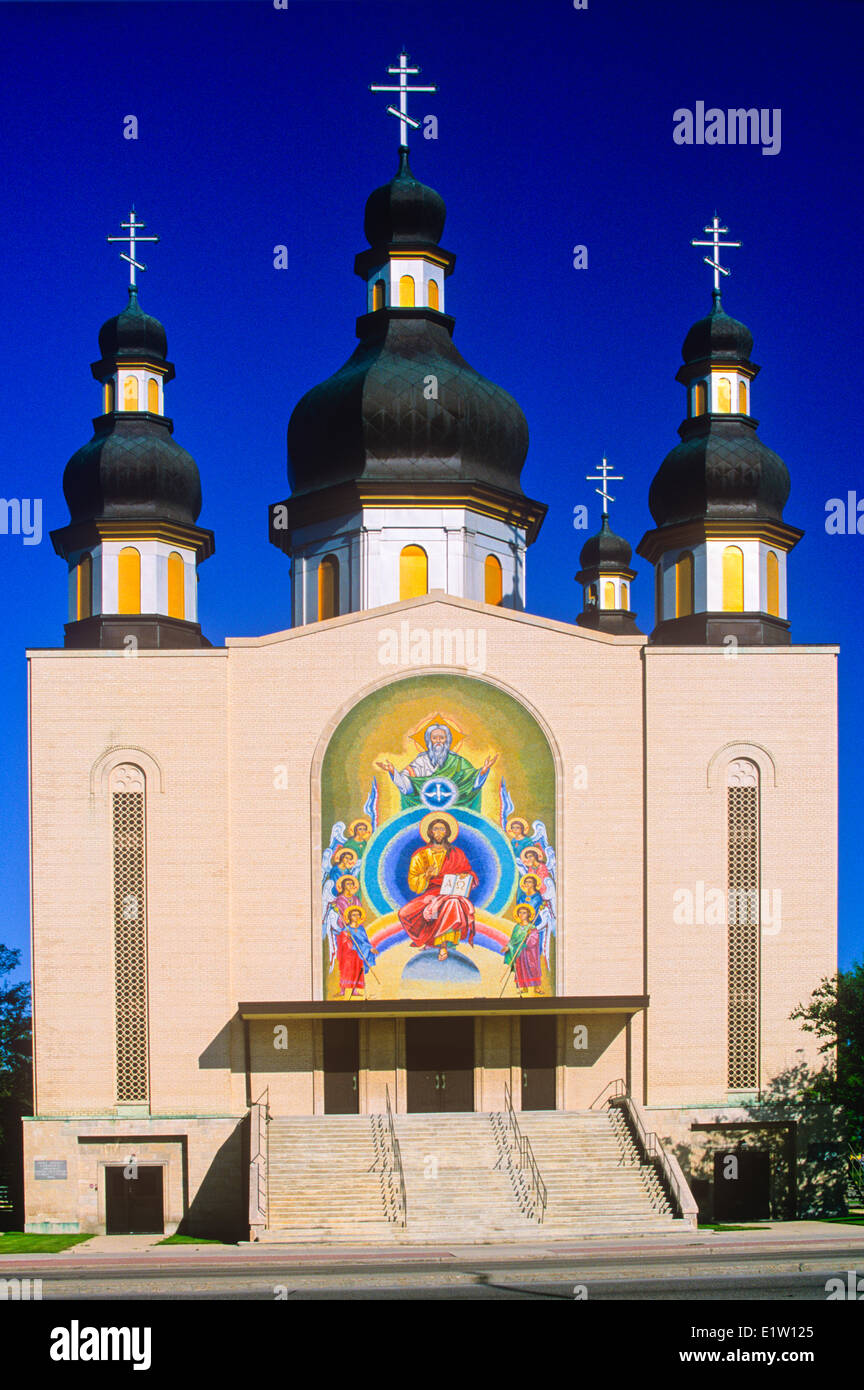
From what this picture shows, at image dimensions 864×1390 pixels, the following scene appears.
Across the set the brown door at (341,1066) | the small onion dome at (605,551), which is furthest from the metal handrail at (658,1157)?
the small onion dome at (605,551)

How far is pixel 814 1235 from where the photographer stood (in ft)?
89.1

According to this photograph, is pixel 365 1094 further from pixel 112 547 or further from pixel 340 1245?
pixel 112 547

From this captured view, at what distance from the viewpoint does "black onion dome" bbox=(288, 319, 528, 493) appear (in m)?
34.5

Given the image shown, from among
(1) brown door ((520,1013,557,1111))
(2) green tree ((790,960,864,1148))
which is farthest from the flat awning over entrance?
(2) green tree ((790,960,864,1148))

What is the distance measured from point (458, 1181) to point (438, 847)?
21.6 feet

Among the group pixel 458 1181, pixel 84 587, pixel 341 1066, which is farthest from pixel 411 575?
pixel 458 1181

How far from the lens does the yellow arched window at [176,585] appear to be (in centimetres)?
3378

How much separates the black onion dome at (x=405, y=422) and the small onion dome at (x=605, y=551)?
2015 cm

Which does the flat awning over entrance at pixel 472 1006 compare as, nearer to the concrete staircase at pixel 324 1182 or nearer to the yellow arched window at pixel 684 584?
the concrete staircase at pixel 324 1182

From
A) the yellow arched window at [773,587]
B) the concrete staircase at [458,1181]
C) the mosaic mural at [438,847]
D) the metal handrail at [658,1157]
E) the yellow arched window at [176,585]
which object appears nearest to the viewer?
the concrete staircase at [458,1181]

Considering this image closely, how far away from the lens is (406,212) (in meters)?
36.8
